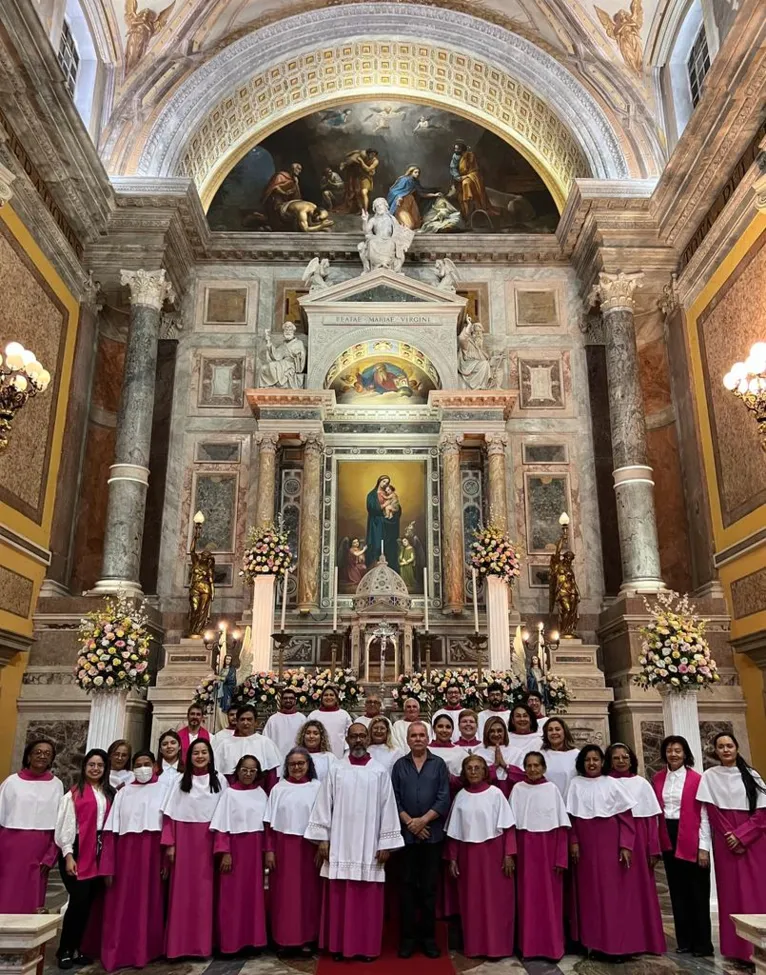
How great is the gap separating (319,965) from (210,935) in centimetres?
81

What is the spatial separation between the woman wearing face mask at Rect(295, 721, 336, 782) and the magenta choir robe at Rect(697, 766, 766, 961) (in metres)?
2.88

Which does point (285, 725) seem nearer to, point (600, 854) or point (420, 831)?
point (420, 831)

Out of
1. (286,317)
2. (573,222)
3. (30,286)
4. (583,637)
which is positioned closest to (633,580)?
(583,637)

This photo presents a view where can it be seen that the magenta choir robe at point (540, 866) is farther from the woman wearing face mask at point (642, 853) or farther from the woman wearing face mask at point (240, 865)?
the woman wearing face mask at point (240, 865)

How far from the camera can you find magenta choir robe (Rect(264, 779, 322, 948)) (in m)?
6.04

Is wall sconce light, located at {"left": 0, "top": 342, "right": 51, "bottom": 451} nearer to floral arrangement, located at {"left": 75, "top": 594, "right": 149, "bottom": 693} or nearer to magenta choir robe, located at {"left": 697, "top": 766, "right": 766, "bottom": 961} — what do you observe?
floral arrangement, located at {"left": 75, "top": 594, "right": 149, "bottom": 693}

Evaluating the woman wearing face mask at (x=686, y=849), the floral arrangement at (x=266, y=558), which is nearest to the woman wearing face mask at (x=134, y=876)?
the woman wearing face mask at (x=686, y=849)

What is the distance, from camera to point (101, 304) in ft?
51.3

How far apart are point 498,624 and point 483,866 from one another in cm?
648

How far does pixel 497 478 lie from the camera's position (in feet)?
50.6

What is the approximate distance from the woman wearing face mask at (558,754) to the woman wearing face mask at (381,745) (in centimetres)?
119

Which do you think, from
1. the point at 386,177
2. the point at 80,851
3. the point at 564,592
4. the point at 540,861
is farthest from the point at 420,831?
the point at 386,177

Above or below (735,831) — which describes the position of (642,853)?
below

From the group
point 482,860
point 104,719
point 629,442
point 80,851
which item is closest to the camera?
point 80,851
